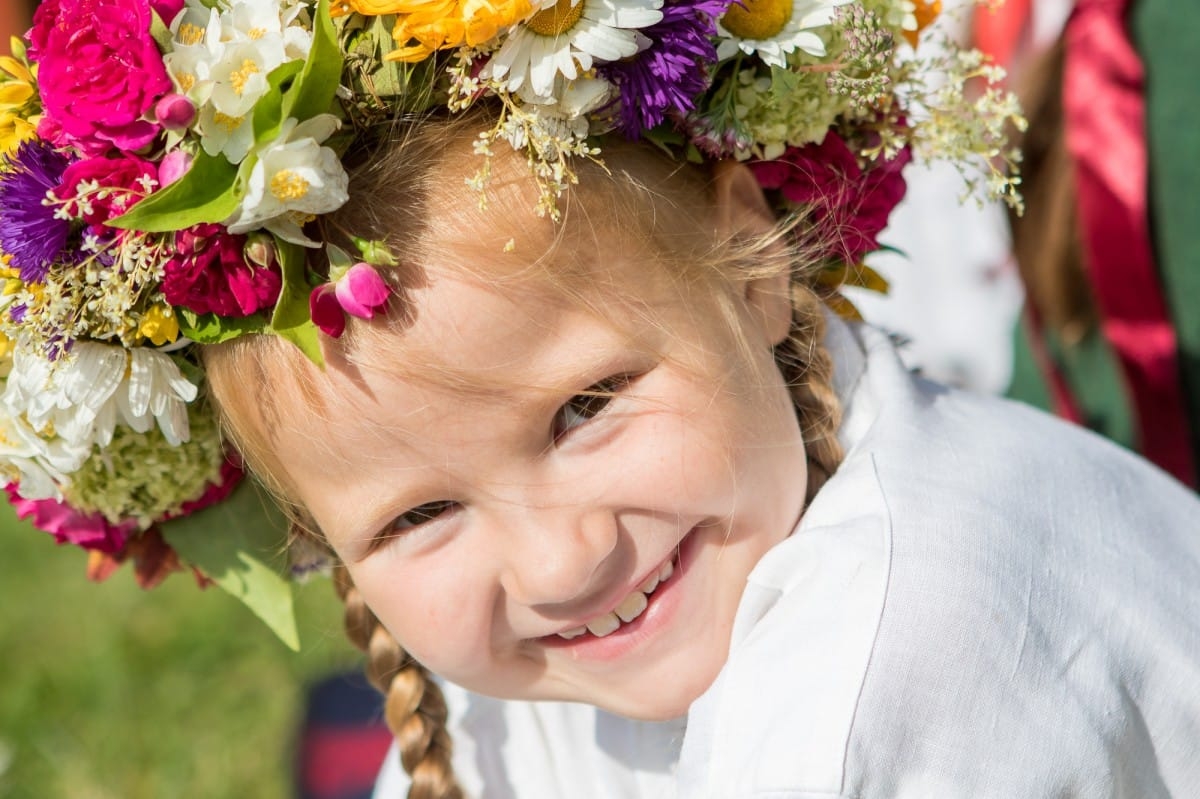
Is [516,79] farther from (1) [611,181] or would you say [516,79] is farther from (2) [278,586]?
(2) [278,586]

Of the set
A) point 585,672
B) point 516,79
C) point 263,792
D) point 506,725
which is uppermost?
point 516,79

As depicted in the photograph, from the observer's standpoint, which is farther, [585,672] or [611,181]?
[585,672]

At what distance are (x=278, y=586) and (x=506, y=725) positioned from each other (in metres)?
0.43

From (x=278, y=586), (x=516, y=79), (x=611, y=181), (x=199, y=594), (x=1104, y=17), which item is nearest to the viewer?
(x=516, y=79)

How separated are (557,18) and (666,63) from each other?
133mm

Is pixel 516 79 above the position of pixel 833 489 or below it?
above

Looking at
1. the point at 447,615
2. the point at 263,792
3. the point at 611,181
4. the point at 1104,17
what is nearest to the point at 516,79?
the point at 611,181

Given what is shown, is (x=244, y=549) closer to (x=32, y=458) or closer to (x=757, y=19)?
(x=32, y=458)

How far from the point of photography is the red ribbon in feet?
8.59

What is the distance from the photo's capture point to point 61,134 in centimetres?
134

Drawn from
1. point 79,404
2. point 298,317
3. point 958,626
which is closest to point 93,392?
point 79,404

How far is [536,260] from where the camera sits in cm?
140

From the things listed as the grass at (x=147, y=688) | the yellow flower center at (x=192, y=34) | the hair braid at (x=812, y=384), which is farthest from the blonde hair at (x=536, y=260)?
the grass at (x=147, y=688)

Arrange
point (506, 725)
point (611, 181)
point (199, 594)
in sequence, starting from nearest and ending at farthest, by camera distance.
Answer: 1. point (611, 181)
2. point (506, 725)
3. point (199, 594)
